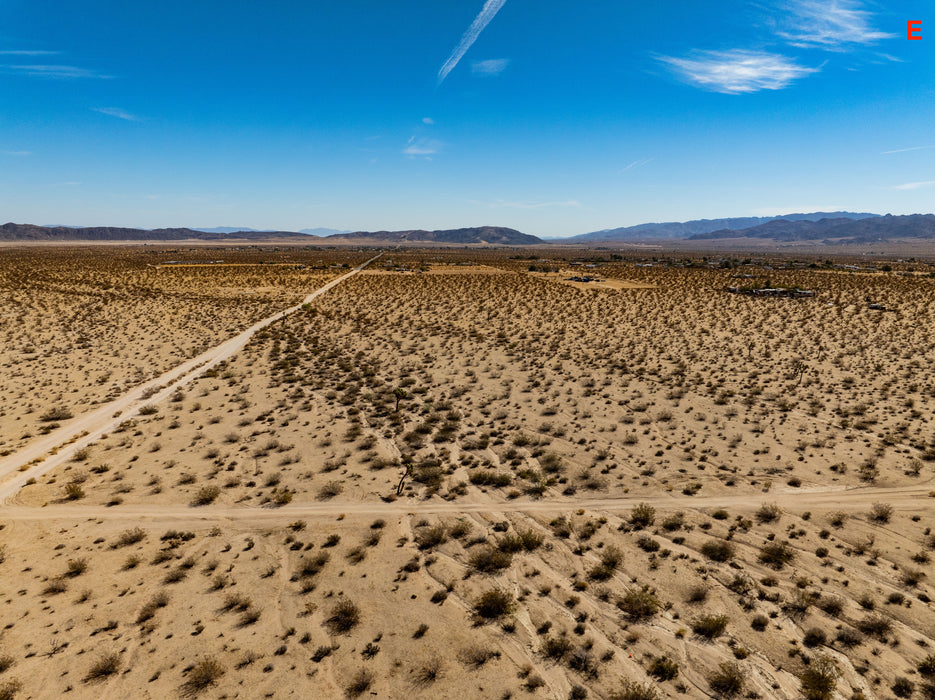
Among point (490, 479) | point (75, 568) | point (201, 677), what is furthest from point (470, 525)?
point (75, 568)

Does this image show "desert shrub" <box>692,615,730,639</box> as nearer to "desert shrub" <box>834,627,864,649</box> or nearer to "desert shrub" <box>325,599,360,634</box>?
"desert shrub" <box>834,627,864,649</box>

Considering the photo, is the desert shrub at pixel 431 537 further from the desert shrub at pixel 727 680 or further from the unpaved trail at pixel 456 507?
the desert shrub at pixel 727 680

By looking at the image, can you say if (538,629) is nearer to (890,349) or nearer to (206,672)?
(206,672)

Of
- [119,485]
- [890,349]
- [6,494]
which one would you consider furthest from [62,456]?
[890,349]

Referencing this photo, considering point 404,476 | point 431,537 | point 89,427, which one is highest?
point 89,427

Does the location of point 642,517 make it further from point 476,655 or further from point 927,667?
point 476,655

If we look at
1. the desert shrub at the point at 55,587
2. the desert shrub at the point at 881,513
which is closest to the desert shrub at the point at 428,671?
the desert shrub at the point at 55,587
